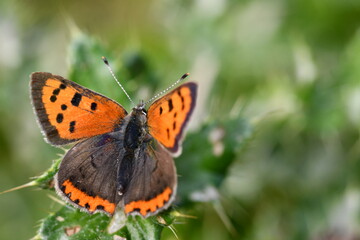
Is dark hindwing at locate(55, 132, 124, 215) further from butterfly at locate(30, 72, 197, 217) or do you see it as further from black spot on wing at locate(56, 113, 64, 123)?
black spot on wing at locate(56, 113, 64, 123)

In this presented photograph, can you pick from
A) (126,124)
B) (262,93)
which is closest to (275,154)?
(262,93)

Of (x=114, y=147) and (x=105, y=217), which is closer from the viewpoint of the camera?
(x=105, y=217)

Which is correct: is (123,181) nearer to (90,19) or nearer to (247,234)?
(247,234)

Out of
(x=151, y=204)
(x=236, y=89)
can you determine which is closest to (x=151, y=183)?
(x=151, y=204)

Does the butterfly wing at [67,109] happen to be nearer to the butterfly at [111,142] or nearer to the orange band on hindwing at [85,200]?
the butterfly at [111,142]

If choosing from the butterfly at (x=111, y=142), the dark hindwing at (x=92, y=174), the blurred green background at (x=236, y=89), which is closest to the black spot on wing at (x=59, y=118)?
the butterfly at (x=111, y=142)

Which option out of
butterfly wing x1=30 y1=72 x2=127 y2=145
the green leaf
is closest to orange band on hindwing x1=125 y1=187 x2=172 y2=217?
the green leaf

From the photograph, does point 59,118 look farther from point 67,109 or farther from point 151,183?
point 151,183
